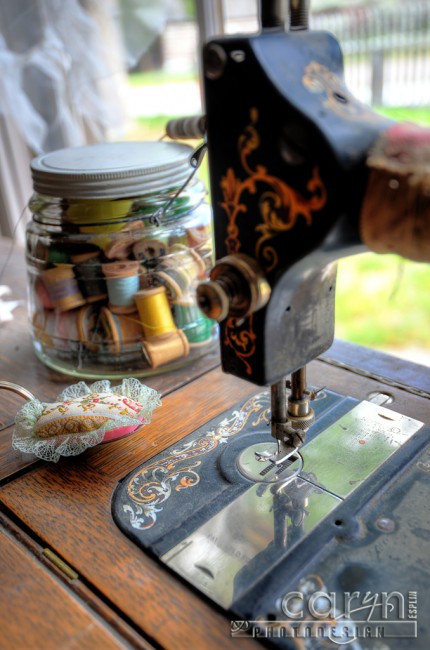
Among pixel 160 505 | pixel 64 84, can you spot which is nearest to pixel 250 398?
pixel 160 505

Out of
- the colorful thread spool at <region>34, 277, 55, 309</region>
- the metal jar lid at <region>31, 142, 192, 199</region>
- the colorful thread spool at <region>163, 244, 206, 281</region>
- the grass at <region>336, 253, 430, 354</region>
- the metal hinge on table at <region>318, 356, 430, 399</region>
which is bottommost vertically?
the grass at <region>336, 253, 430, 354</region>

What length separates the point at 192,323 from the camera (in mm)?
948

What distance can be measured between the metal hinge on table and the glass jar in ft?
0.66

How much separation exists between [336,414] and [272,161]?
0.38 meters

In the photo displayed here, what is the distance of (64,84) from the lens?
1524 mm

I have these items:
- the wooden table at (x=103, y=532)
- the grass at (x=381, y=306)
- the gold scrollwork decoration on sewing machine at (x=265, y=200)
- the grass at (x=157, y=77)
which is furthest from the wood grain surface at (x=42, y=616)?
the grass at (x=381, y=306)

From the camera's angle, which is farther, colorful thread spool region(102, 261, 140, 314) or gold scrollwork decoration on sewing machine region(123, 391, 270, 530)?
colorful thread spool region(102, 261, 140, 314)

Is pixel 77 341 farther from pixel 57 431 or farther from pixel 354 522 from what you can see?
pixel 354 522

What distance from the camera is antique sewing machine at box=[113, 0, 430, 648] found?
52 centimetres

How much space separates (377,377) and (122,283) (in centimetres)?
39

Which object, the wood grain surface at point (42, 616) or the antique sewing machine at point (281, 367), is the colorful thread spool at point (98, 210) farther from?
the wood grain surface at point (42, 616)

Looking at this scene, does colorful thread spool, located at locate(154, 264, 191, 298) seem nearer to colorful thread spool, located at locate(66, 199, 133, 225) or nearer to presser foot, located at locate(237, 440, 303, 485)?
colorful thread spool, located at locate(66, 199, 133, 225)

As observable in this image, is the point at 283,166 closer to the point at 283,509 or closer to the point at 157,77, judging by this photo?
the point at 283,509

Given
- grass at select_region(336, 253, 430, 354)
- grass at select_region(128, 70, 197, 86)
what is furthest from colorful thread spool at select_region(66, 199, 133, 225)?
grass at select_region(336, 253, 430, 354)
